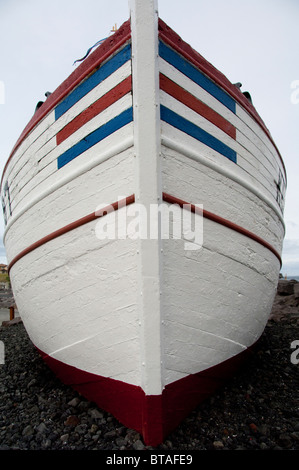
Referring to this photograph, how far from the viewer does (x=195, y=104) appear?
6.46ft

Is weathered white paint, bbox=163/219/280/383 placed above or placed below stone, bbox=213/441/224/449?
above

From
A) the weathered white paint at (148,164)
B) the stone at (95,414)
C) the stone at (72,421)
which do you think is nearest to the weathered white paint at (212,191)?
the weathered white paint at (148,164)

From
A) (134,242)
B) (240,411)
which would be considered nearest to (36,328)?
(134,242)

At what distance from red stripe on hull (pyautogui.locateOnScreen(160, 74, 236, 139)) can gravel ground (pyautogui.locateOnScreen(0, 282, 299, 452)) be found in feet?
7.50

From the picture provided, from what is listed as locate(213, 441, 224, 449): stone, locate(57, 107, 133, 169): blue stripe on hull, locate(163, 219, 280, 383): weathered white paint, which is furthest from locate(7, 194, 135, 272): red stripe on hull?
locate(213, 441, 224, 449): stone

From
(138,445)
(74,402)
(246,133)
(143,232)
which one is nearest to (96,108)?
(143,232)

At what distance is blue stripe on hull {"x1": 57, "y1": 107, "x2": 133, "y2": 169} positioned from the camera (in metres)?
1.76

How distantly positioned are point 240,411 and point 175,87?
257 cm

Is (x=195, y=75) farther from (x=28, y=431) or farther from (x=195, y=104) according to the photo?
(x=28, y=431)

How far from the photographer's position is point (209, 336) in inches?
77.0

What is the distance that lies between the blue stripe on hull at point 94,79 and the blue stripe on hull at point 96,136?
0.35 m

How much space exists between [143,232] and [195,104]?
1.08m

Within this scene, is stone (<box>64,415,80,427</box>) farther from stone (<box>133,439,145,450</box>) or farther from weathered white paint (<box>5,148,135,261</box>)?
weathered white paint (<box>5,148,135,261</box>)

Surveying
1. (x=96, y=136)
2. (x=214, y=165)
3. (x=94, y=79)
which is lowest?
(x=214, y=165)
